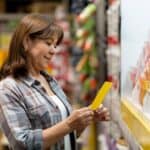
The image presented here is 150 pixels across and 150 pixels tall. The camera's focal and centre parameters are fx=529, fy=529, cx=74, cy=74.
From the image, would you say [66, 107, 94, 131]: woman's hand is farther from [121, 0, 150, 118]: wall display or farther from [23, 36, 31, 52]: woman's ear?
[23, 36, 31, 52]: woman's ear

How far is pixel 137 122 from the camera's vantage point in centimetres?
159

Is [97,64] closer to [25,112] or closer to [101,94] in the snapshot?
[25,112]

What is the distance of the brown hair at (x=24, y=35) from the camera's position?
1897mm

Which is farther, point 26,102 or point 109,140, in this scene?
point 109,140

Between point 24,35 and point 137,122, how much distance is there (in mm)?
555

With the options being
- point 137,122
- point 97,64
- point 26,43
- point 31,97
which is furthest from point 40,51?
point 97,64

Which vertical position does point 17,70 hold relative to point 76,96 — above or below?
above

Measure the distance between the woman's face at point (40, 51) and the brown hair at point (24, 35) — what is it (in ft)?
0.06

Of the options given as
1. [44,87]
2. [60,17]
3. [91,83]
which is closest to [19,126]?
[44,87]

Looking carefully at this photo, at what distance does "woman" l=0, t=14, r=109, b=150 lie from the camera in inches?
71.6

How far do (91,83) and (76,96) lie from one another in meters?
0.88

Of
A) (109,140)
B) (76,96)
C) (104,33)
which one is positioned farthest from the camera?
(76,96)

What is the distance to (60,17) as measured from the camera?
454cm

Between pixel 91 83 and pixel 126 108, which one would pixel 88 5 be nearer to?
pixel 91 83
